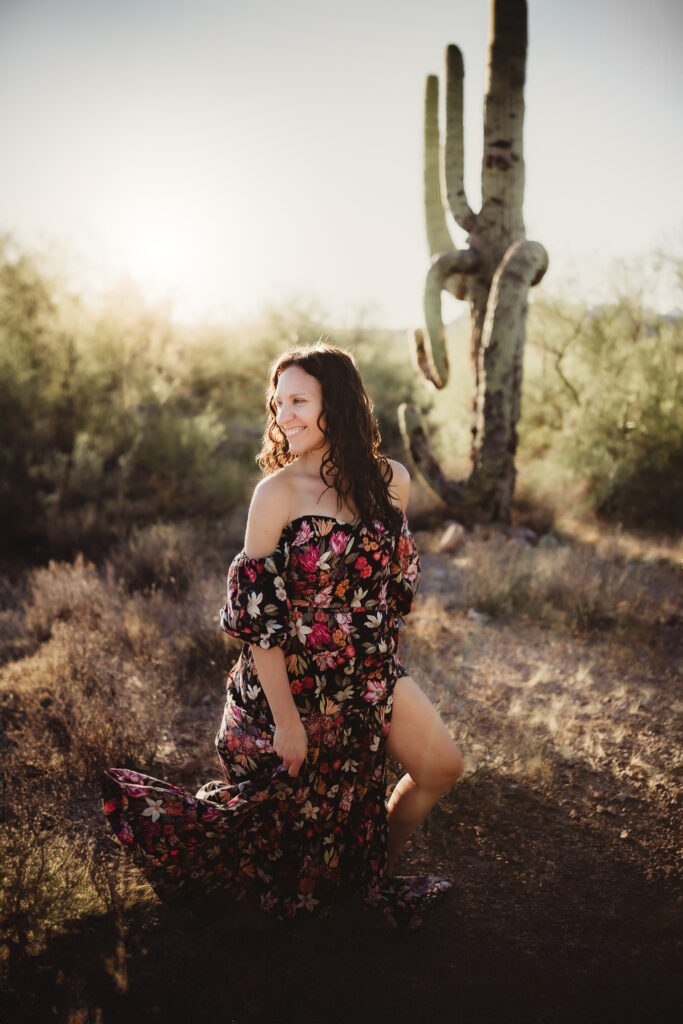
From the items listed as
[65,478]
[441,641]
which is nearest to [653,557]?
[441,641]

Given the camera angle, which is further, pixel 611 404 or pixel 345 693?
pixel 611 404

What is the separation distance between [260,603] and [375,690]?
1.75ft

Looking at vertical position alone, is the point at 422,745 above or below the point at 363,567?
below

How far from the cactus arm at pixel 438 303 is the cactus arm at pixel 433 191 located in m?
0.61

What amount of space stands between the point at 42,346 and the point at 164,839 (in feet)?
27.4

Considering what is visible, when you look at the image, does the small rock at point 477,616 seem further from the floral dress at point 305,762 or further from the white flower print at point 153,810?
the white flower print at point 153,810

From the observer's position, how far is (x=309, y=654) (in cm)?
186

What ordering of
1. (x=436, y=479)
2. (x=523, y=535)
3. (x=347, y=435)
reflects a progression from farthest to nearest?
(x=436, y=479), (x=523, y=535), (x=347, y=435)

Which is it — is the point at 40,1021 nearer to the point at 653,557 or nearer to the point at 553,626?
the point at 553,626

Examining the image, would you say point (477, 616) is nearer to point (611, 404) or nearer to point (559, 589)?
point (559, 589)

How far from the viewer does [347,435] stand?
6.30 feet

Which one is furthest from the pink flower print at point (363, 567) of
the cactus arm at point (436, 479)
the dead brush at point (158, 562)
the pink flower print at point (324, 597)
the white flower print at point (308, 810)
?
the cactus arm at point (436, 479)

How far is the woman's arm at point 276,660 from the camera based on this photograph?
68.3 inches

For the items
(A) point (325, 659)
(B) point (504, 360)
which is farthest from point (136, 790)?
(B) point (504, 360)
